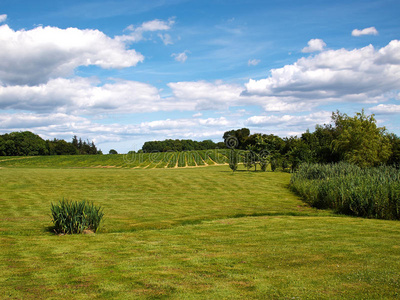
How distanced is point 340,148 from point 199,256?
113ft

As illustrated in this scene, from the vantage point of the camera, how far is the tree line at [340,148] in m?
36.6

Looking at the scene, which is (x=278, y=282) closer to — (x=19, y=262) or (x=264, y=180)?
(x=19, y=262)

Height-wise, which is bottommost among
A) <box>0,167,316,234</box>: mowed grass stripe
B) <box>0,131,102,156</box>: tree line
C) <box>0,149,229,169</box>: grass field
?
<box>0,167,316,234</box>: mowed grass stripe

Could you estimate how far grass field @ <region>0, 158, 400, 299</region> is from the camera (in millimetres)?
6168

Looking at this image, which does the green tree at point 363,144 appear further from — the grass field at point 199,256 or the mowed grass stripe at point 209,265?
the mowed grass stripe at point 209,265

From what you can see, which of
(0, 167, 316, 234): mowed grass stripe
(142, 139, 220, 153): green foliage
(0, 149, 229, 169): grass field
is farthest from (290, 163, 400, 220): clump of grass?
(142, 139, 220, 153): green foliage

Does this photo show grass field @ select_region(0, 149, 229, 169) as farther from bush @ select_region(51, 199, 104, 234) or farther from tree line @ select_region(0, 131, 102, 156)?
bush @ select_region(51, 199, 104, 234)

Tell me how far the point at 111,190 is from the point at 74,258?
18165 millimetres

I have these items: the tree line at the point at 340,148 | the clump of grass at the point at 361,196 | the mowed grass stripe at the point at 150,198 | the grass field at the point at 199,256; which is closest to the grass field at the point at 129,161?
the tree line at the point at 340,148

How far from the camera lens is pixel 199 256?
872cm

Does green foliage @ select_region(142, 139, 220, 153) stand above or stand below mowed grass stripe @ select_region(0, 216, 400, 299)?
above

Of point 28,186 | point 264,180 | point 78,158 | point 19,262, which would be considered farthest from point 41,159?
point 19,262

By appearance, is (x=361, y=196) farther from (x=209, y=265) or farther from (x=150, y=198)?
(x=150, y=198)

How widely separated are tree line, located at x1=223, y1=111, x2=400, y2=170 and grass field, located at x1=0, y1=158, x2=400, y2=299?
20.9m
